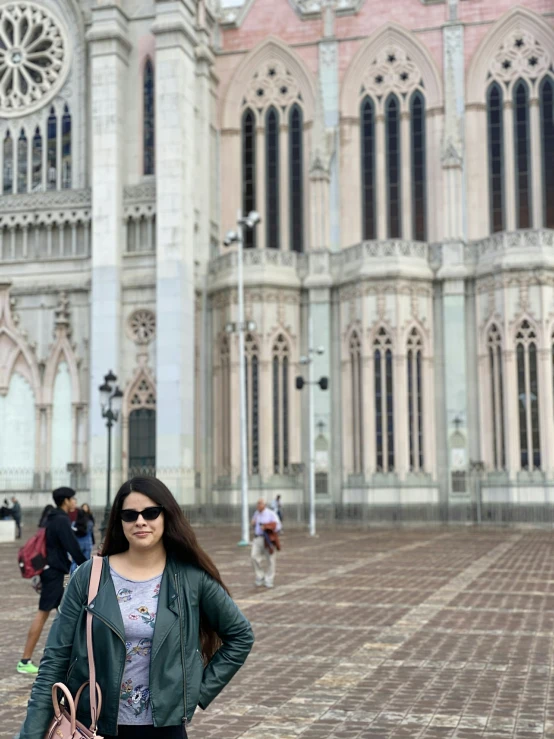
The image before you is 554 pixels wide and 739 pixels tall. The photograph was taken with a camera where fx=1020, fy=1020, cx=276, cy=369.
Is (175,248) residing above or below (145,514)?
above

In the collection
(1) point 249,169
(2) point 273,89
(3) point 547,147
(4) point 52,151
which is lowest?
(3) point 547,147

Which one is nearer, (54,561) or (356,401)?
(54,561)

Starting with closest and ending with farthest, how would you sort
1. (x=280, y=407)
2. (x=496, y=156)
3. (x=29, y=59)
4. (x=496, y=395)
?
(x=496, y=395) < (x=280, y=407) < (x=496, y=156) < (x=29, y=59)

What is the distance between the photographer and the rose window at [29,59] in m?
44.5

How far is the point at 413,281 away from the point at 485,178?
585 cm

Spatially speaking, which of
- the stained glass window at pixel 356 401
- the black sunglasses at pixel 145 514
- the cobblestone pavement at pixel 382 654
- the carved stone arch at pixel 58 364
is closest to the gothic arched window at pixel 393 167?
the stained glass window at pixel 356 401

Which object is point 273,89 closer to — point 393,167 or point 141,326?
point 393,167

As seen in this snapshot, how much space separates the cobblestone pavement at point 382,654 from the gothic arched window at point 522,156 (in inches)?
936

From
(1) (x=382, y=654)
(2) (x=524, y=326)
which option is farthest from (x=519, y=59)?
(1) (x=382, y=654)

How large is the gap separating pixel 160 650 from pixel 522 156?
40.9 m

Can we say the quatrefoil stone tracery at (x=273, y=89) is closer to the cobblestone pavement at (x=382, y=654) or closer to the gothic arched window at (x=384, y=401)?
the gothic arched window at (x=384, y=401)

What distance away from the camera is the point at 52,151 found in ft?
145

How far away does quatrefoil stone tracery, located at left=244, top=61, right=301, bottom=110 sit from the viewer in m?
44.8

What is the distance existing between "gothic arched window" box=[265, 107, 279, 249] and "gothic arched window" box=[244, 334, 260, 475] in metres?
5.47
